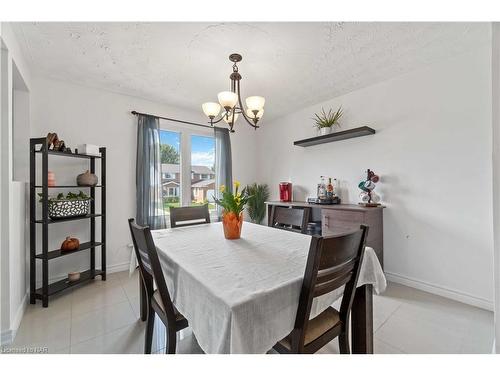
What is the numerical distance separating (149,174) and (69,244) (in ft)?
3.89

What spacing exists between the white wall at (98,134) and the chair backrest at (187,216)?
121 centimetres

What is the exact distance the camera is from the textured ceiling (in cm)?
172

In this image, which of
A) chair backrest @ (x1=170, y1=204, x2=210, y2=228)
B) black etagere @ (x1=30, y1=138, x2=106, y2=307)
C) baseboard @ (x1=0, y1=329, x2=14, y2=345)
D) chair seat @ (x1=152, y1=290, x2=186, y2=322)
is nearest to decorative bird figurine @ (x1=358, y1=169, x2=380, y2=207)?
chair backrest @ (x1=170, y1=204, x2=210, y2=228)

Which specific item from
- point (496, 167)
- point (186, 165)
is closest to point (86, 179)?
point (186, 165)

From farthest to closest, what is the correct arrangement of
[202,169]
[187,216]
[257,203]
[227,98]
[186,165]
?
[257,203] → [202,169] → [186,165] → [187,216] → [227,98]

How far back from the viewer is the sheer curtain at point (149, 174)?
2.96 m

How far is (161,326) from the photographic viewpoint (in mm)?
1793

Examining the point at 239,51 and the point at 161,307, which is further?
the point at 239,51

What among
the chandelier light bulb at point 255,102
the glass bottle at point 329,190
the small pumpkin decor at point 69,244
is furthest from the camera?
the glass bottle at point 329,190

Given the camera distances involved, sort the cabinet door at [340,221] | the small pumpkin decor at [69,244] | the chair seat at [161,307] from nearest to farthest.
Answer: the chair seat at [161,307] → the small pumpkin decor at [69,244] → the cabinet door at [340,221]

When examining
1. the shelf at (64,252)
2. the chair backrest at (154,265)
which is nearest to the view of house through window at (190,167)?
the shelf at (64,252)

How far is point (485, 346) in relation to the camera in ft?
4.94

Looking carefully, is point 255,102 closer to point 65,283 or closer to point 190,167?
point 190,167

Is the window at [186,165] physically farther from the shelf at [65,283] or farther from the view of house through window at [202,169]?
the shelf at [65,283]
